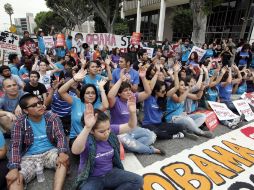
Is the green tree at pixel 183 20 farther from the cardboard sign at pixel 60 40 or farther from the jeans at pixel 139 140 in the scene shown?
the jeans at pixel 139 140

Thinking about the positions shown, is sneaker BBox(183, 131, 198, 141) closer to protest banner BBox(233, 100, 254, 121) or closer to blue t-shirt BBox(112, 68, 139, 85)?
blue t-shirt BBox(112, 68, 139, 85)

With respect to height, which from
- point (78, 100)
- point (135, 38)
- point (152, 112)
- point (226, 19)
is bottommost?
point (152, 112)

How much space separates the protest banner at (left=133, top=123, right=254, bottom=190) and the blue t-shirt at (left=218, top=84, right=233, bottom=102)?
76.7 inches

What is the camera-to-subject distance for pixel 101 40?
A: 876 centimetres

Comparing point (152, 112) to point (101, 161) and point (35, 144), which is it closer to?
point (101, 161)

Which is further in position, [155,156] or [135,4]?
[135,4]

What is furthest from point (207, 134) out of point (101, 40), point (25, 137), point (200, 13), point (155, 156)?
point (200, 13)

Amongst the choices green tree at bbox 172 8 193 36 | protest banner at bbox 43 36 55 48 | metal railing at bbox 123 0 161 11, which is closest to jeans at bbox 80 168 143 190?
protest banner at bbox 43 36 55 48

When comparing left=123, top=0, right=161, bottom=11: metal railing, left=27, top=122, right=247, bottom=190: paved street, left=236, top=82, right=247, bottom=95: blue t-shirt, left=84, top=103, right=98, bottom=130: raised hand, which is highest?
left=123, top=0, right=161, bottom=11: metal railing

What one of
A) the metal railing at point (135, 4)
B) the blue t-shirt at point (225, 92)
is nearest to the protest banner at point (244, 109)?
→ the blue t-shirt at point (225, 92)

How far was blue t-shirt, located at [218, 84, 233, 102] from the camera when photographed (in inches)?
225

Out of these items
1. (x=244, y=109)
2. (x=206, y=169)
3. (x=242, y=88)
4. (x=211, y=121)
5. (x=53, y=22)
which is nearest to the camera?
(x=206, y=169)

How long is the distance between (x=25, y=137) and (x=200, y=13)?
9664 millimetres

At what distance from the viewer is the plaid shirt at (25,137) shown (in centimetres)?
257
